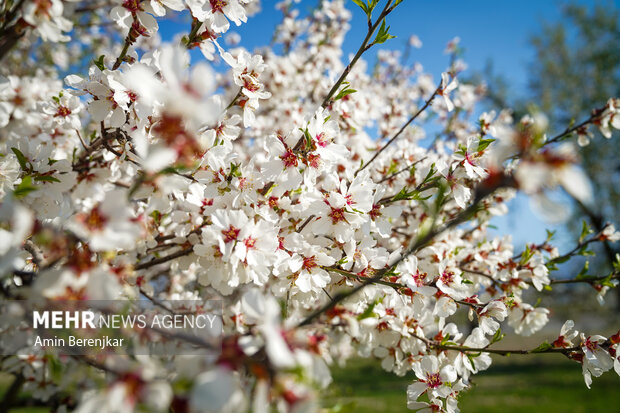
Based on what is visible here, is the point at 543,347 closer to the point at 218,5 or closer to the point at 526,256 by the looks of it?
the point at 526,256

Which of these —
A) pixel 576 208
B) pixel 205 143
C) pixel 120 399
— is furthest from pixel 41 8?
pixel 576 208

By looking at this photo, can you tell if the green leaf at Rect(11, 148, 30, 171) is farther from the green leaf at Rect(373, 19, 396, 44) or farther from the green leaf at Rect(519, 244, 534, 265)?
the green leaf at Rect(519, 244, 534, 265)

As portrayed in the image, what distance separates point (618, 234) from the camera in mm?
2727

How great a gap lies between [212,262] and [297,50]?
173 inches

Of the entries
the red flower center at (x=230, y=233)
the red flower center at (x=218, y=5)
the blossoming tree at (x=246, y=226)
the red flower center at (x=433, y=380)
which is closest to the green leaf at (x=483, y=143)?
the blossoming tree at (x=246, y=226)

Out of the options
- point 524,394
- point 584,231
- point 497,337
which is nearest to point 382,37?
point 497,337

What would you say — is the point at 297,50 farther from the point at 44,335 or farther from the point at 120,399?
the point at 120,399

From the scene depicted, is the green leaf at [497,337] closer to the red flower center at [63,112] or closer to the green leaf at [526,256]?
the green leaf at [526,256]

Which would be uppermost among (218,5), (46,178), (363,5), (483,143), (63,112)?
(63,112)

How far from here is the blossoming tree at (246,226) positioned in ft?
2.81

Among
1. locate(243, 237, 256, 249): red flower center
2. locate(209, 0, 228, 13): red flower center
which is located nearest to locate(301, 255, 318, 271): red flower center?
locate(243, 237, 256, 249): red flower center

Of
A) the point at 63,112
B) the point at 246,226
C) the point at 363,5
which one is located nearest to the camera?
the point at 246,226

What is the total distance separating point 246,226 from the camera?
1.55m

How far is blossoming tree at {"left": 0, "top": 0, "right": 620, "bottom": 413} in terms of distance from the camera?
86cm
